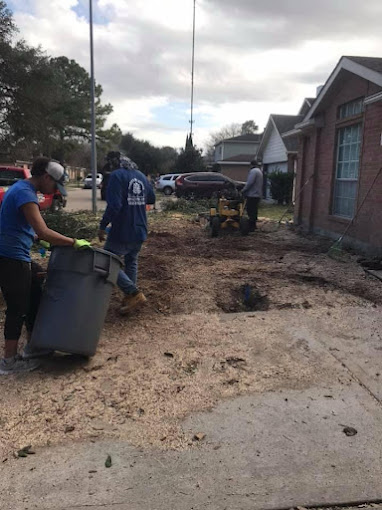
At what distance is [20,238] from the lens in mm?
3855

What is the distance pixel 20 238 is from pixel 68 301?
64 centimetres

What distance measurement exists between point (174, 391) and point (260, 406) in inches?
26.7

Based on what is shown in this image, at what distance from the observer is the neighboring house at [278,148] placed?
1080 inches

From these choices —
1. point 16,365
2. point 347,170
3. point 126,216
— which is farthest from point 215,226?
point 16,365

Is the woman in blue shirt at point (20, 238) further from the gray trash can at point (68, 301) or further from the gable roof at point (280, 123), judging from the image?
the gable roof at point (280, 123)

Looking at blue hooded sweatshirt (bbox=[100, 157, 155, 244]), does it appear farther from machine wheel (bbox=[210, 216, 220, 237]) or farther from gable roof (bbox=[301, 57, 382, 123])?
machine wheel (bbox=[210, 216, 220, 237])

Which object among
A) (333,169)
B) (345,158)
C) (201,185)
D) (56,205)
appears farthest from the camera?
(201,185)


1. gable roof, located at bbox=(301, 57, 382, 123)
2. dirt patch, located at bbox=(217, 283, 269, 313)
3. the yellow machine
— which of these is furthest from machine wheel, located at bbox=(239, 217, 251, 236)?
dirt patch, located at bbox=(217, 283, 269, 313)

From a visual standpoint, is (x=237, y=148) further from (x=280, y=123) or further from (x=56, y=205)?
(x=56, y=205)

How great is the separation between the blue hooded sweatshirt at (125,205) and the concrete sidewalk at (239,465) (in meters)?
2.38

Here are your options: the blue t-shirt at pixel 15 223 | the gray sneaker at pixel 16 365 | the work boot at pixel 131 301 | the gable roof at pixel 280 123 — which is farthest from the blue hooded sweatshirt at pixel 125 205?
the gable roof at pixel 280 123

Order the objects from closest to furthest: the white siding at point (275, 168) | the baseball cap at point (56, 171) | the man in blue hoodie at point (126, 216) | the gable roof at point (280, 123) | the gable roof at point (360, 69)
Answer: the baseball cap at point (56, 171) → the man in blue hoodie at point (126, 216) → the gable roof at point (360, 69) → the white siding at point (275, 168) → the gable roof at point (280, 123)

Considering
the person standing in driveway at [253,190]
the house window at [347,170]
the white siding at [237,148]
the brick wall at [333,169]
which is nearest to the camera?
the brick wall at [333,169]

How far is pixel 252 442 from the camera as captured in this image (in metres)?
3.10
